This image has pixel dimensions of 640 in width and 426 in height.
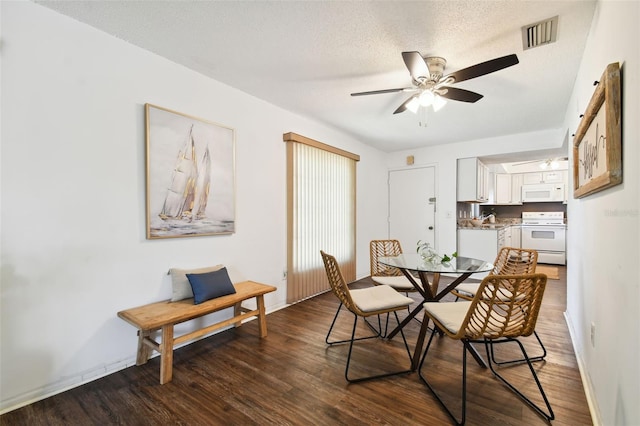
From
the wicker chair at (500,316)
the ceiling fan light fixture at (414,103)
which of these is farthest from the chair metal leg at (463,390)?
the ceiling fan light fixture at (414,103)

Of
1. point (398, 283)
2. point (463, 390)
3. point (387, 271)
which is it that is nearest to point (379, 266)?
point (387, 271)

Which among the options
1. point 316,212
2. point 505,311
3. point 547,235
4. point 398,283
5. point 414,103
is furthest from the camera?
point 547,235

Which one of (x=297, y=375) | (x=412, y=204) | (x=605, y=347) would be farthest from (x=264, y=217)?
(x=412, y=204)

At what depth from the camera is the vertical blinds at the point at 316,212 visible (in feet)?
11.8

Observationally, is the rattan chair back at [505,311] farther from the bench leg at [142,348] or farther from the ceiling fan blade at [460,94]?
the bench leg at [142,348]

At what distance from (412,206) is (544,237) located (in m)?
3.35

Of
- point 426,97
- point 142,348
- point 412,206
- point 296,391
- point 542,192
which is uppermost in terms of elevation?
point 426,97

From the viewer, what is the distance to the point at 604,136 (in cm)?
140

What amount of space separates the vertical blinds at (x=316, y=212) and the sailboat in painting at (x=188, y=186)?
3.82 feet

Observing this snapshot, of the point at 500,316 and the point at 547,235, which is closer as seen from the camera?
the point at 500,316

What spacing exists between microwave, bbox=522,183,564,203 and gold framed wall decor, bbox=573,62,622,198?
18.5 feet

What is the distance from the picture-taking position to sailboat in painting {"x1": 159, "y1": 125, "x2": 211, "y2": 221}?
2.41 m

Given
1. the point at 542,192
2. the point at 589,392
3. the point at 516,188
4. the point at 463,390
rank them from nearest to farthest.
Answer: the point at 463,390 → the point at 589,392 → the point at 542,192 → the point at 516,188

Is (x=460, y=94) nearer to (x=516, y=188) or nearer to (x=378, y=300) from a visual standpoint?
(x=378, y=300)
